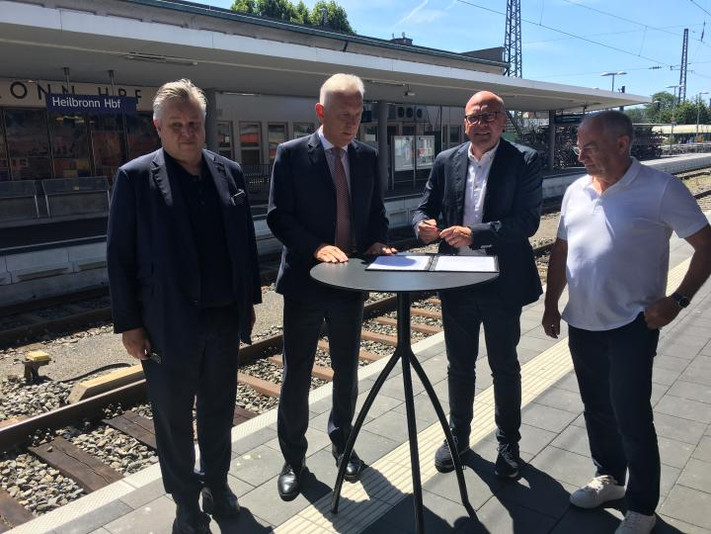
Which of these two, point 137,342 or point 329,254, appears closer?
point 137,342

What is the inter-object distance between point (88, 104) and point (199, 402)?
1214cm

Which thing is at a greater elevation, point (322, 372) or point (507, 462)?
point (507, 462)

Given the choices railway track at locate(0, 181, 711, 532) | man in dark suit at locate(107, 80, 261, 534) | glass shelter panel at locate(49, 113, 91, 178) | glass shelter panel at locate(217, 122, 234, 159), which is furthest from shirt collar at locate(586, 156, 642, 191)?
glass shelter panel at locate(217, 122, 234, 159)

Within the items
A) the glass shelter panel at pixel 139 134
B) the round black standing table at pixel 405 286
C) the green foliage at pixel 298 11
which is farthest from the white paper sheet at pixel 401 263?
the green foliage at pixel 298 11

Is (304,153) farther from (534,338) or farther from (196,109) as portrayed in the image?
(534,338)

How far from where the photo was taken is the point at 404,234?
15.1 meters

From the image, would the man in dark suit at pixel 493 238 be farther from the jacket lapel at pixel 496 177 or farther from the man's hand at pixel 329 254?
the man's hand at pixel 329 254

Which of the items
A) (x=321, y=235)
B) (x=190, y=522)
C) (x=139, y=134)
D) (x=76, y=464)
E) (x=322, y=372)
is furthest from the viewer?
(x=139, y=134)

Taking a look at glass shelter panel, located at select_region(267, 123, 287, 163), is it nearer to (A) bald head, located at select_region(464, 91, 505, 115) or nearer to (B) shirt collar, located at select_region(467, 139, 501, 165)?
(B) shirt collar, located at select_region(467, 139, 501, 165)

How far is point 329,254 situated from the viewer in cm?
301

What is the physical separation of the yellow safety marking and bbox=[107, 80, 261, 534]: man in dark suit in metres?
0.43

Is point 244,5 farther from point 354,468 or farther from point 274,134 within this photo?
point 354,468

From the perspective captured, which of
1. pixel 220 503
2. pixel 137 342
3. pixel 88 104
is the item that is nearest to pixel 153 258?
pixel 137 342

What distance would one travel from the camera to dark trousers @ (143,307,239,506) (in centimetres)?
279
